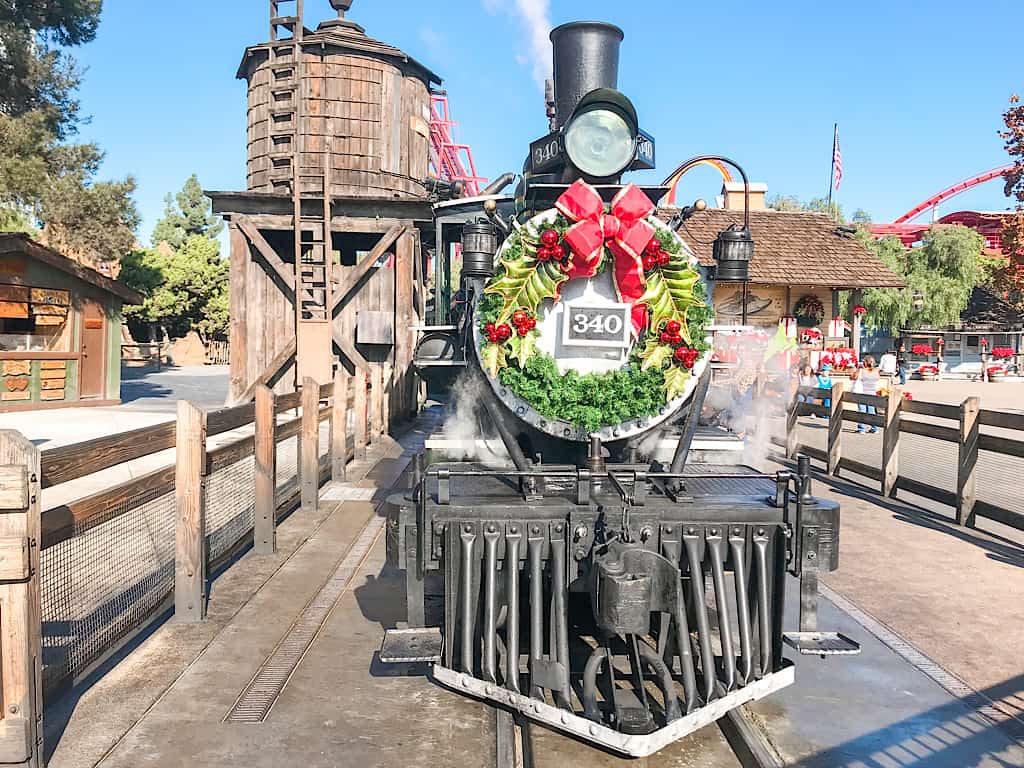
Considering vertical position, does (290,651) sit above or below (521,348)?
below

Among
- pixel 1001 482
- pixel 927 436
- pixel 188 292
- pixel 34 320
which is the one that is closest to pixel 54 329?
pixel 34 320

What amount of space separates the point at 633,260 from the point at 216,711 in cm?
290

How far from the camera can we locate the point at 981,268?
40406 millimetres

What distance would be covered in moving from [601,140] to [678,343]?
121cm

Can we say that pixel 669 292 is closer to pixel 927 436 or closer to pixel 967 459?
pixel 967 459

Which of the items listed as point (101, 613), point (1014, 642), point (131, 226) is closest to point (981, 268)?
point (131, 226)

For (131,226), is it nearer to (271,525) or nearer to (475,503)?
(271,525)

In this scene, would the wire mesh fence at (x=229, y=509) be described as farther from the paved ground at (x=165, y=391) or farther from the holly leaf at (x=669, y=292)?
the paved ground at (x=165, y=391)

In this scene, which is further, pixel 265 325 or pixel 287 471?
pixel 265 325

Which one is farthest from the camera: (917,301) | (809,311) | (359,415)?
(917,301)

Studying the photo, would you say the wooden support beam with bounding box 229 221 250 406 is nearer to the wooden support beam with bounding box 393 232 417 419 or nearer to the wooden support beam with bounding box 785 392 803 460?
the wooden support beam with bounding box 393 232 417 419

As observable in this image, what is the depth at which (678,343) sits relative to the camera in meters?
4.36

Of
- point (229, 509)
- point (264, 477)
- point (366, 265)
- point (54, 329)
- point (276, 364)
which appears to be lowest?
point (229, 509)

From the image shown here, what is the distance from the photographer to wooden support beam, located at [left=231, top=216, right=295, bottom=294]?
50.0ft
